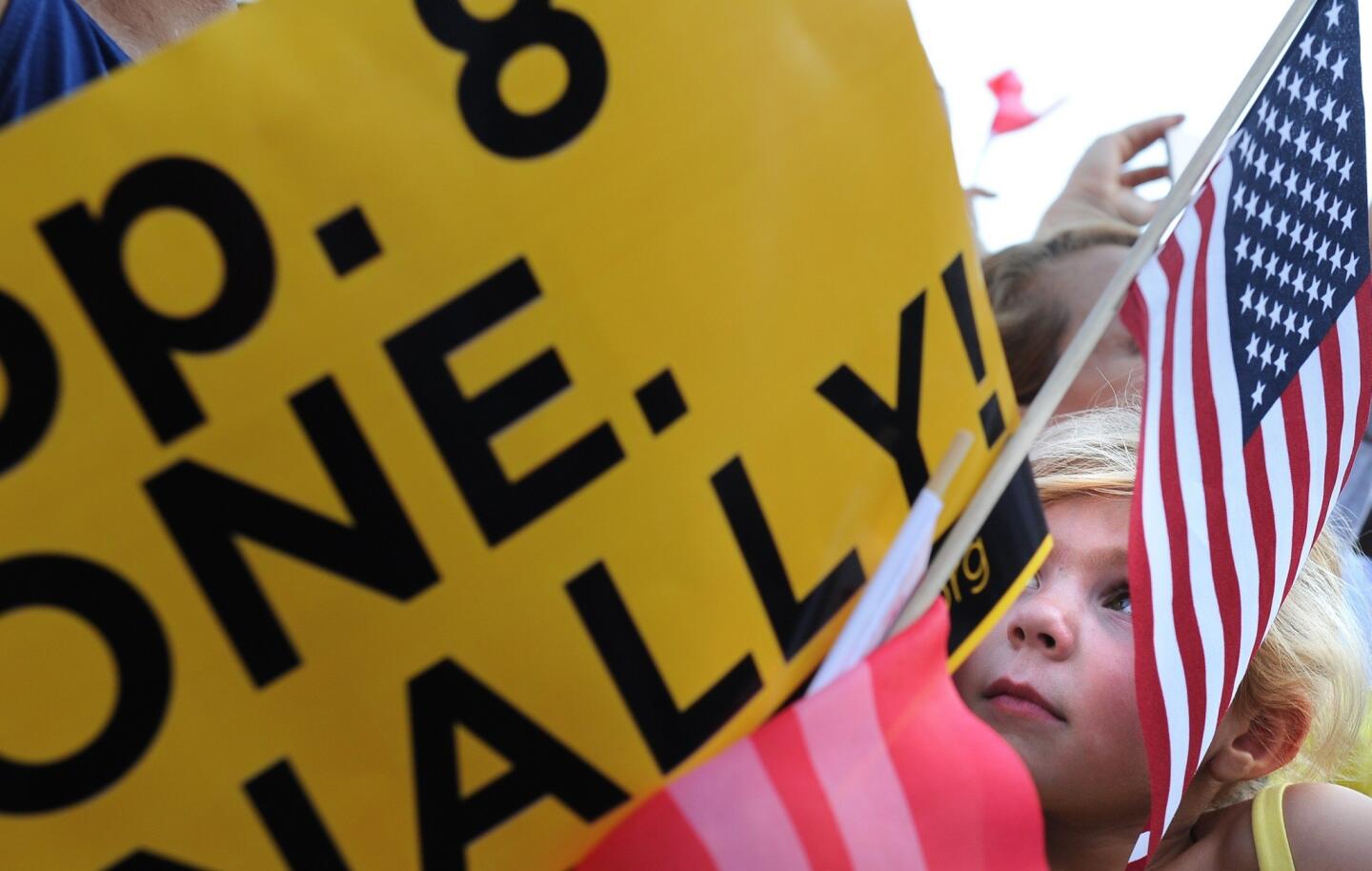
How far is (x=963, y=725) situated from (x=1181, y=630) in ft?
1.21

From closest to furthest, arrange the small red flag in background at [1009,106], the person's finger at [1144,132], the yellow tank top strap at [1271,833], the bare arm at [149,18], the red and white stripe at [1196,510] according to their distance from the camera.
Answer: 1. the red and white stripe at [1196,510]
2. the bare arm at [149,18]
3. the yellow tank top strap at [1271,833]
4. the person's finger at [1144,132]
5. the small red flag in background at [1009,106]

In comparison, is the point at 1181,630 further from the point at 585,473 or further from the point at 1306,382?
the point at 585,473

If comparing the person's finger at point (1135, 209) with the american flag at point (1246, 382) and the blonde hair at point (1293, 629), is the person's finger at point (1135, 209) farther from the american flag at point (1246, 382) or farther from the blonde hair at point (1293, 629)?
the american flag at point (1246, 382)

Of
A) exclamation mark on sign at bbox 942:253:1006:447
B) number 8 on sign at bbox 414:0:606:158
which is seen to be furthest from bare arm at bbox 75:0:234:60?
exclamation mark on sign at bbox 942:253:1006:447

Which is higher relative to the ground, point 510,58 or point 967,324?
point 510,58

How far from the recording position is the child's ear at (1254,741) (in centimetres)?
195

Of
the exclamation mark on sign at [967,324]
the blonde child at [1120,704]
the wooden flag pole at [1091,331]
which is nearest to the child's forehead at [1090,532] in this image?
the blonde child at [1120,704]

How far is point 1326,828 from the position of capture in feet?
5.96

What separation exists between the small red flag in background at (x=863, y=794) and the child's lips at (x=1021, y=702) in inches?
22.9

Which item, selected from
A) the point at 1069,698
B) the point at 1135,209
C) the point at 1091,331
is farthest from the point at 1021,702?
the point at 1135,209

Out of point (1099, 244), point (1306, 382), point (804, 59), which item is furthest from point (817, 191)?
point (1099, 244)

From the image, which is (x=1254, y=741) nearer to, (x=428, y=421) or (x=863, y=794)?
(x=863, y=794)

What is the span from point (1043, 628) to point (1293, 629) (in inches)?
22.6

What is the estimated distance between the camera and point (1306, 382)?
1.52 metres
